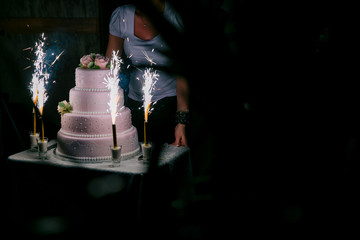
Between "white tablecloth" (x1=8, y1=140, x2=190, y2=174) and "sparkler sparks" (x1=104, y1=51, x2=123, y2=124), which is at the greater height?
"sparkler sparks" (x1=104, y1=51, x2=123, y2=124)

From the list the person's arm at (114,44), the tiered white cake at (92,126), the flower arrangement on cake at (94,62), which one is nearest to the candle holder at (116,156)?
the tiered white cake at (92,126)

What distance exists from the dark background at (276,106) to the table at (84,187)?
5.42 feet

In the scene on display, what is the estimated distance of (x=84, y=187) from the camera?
7.18ft

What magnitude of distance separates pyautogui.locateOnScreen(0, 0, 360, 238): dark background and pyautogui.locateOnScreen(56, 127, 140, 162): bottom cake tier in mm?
1883

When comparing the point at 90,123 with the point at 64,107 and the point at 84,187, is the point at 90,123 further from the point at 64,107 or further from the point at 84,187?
the point at 84,187

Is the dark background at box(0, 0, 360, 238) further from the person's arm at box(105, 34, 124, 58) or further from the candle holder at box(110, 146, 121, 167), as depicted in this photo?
the person's arm at box(105, 34, 124, 58)

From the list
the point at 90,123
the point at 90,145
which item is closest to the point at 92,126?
the point at 90,123

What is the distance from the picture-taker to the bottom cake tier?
87.6 inches

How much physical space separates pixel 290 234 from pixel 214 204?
0.09 metres

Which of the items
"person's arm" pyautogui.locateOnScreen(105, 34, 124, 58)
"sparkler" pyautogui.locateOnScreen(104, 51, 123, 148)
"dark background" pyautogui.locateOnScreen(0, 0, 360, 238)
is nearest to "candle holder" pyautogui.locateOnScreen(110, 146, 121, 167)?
"sparkler" pyautogui.locateOnScreen(104, 51, 123, 148)

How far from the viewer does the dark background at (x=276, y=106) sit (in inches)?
12.3

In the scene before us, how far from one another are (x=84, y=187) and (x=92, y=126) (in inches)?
16.3

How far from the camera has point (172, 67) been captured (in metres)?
0.27

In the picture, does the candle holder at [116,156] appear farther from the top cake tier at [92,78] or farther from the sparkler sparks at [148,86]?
the top cake tier at [92,78]
